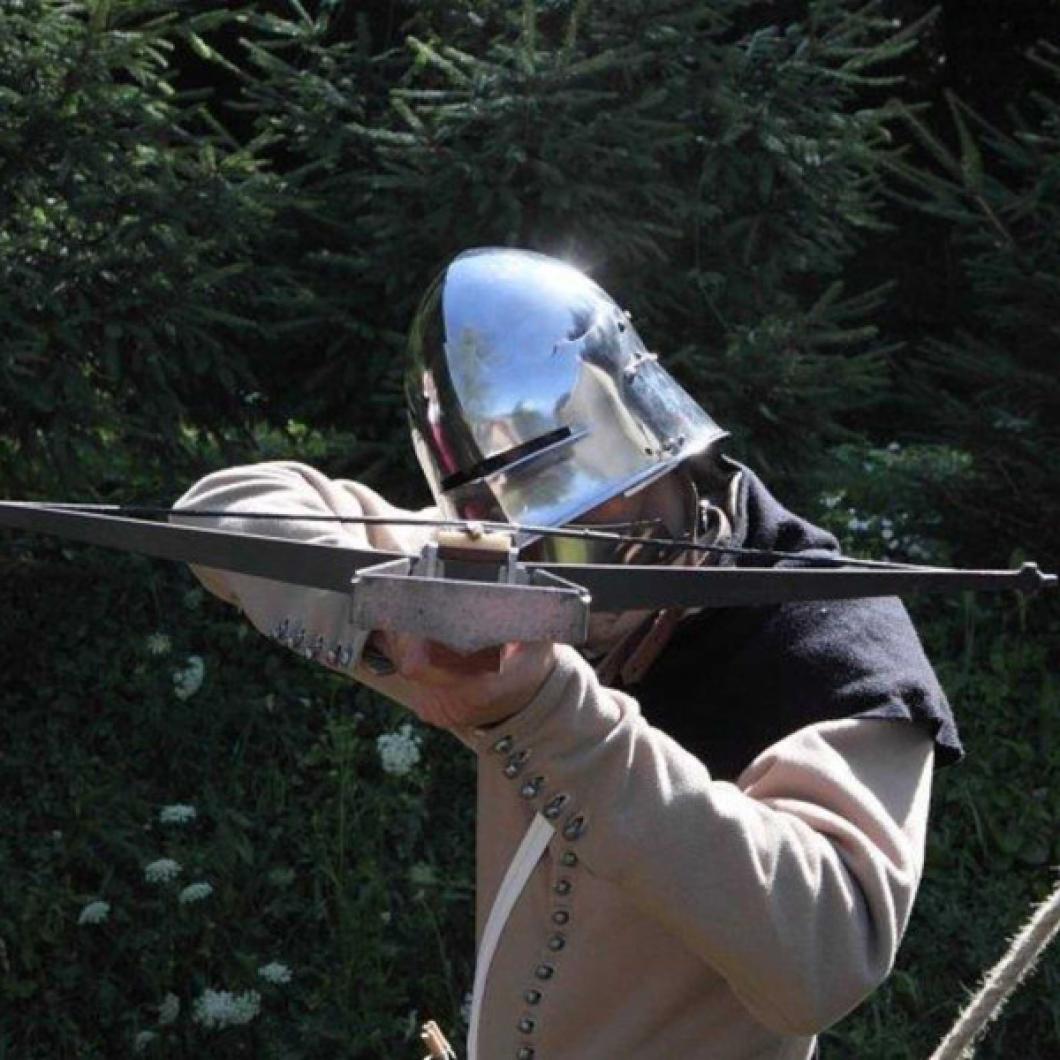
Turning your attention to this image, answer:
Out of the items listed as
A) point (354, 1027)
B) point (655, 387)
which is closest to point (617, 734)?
point (655, 387)

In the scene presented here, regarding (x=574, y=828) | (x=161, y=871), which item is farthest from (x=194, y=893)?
(x=574, y=828)

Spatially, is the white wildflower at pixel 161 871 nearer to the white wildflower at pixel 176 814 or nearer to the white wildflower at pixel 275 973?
the white wildflower at pixel 176 814

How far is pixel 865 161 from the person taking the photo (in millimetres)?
6422

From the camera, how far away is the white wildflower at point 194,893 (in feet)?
17.0

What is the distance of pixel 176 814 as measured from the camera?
5.34 meters

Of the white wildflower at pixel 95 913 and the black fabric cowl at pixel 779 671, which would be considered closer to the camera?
the black fabric cowl at pixel 779 671

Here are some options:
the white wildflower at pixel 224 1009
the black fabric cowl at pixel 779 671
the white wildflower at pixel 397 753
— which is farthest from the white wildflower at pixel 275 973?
the black fabric cowl at pixel 779 671

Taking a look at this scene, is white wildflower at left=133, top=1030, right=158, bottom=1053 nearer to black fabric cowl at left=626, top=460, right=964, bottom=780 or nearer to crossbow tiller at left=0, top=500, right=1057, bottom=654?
black fabric cowl at left=626, top=460, right=964, bottom=780

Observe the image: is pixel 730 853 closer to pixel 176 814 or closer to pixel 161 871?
pixel 161 871

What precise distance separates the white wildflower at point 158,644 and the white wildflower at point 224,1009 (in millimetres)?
880

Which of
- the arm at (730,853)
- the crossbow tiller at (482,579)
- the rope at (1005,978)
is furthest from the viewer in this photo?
the rope at (1005,978)

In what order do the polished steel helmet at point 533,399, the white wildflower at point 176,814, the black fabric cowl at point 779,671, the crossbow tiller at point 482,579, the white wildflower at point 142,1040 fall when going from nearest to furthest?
1. the crossbow tiller at point 482,579
2. the black fabric cowl at point 779,671
3. the polished steel helmet at point 533,399
4. the white wildflower at point 142,1040
5. the white wildflower at point 176,814

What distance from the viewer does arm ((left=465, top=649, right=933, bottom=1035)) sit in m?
2.15

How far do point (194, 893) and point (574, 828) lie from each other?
10.3 ft
